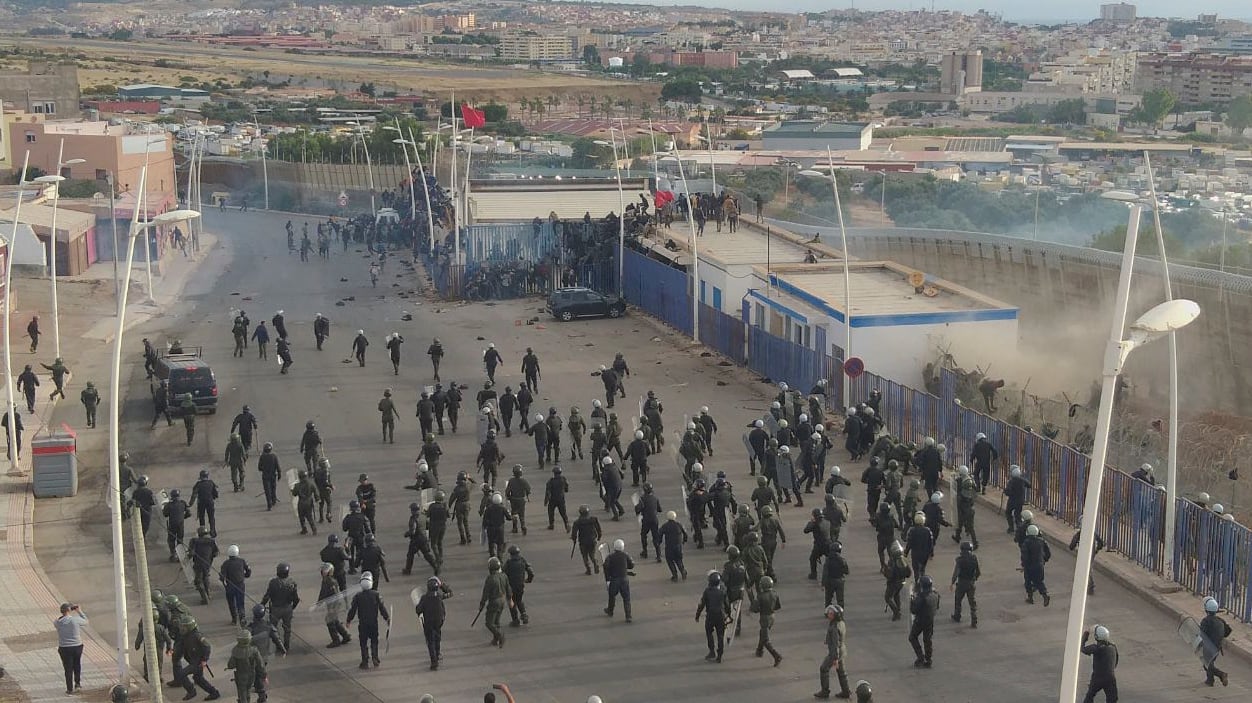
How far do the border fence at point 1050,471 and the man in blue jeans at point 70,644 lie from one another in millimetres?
12323

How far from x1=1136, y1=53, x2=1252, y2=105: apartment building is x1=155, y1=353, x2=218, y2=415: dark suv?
107 metres

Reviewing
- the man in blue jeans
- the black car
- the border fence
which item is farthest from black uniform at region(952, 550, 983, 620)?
the black car

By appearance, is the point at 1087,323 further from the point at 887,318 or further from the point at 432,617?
the point at 432,617

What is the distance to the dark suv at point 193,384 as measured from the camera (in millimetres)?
28491

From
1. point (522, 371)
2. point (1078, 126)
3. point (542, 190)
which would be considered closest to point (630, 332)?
point (522, 371)

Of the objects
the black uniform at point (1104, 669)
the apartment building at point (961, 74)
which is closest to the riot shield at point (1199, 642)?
the black uniform at point (1104, 669)

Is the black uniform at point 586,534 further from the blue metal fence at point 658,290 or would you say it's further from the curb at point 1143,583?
the blue metal fence at point 658,290

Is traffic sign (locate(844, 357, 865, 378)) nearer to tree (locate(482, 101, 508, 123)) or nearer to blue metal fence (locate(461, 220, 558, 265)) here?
blue metal fence (locate(461, 220, 558, 265))

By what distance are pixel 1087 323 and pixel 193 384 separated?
78.8ft

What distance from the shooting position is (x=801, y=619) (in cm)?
1775

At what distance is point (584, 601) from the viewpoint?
1852 centimetres

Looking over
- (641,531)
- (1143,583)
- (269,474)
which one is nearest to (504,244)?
(269,474)

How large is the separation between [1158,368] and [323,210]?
48507 mm

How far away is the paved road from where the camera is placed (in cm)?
1588
